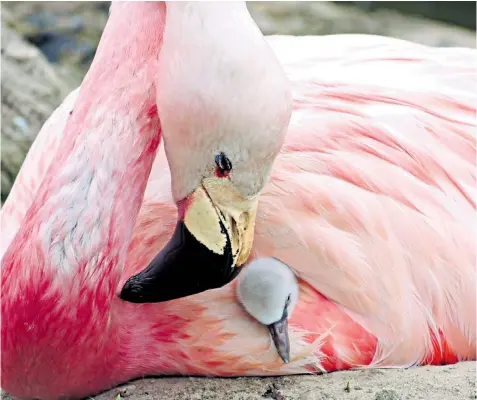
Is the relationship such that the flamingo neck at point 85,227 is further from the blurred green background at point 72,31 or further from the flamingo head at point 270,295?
the blurred green background at point 72,31

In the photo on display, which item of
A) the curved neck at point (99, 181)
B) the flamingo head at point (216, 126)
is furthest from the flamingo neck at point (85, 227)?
the flamingo head at point (216, 126)

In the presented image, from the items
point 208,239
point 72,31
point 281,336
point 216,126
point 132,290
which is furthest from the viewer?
point 72,31

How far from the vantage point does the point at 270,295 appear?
2311 mm

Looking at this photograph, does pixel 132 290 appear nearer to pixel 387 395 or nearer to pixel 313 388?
pixel 313 388

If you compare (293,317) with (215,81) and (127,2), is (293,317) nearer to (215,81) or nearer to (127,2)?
(215,81)

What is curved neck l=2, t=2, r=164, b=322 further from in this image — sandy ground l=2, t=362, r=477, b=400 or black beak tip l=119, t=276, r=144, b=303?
sandy ground l=2, t=362, r=477, b=400

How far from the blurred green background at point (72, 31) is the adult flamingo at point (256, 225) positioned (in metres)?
1.14

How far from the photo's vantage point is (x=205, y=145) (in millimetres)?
1958

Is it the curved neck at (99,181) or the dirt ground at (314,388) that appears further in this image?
the dirt ground at (314,388)

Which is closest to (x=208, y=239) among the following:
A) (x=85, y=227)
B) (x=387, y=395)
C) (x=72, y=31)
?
(x=85, y=227)

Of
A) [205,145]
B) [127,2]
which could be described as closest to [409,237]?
[205,145]

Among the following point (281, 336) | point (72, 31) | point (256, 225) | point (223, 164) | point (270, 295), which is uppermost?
point (223, 164)

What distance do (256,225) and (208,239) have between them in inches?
14.5

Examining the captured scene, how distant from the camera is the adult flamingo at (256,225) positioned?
2.11 m
